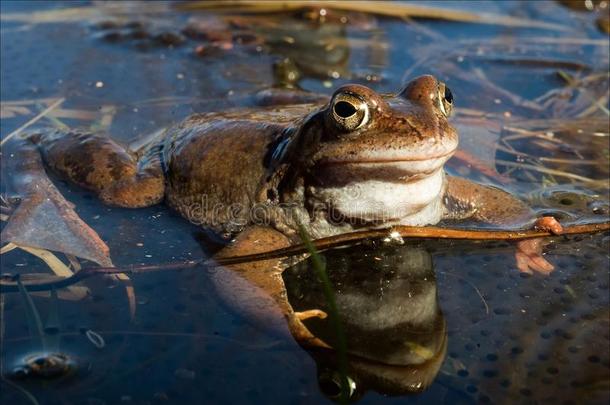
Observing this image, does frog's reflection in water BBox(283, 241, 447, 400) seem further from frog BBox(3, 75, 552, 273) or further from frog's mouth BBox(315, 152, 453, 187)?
frog's mouth BBox(315, 152, 453, 187)

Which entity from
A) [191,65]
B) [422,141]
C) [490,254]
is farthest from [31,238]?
[191,65]

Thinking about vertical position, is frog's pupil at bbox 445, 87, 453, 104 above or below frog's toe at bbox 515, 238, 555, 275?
above

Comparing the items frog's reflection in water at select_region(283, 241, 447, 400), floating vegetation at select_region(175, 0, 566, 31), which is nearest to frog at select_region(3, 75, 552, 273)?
frog's reflection in water at select_region(283, 241, 447, 400)

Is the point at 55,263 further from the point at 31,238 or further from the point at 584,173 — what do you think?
the point at 584,173

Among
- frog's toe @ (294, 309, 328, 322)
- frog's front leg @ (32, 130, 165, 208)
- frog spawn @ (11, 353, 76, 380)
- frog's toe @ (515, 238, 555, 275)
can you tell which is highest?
frog's front leg @ (32, 130, 165, 208)

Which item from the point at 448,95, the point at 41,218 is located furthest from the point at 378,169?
the point at 41,218

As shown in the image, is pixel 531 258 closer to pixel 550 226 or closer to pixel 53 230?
pixel 550 226
